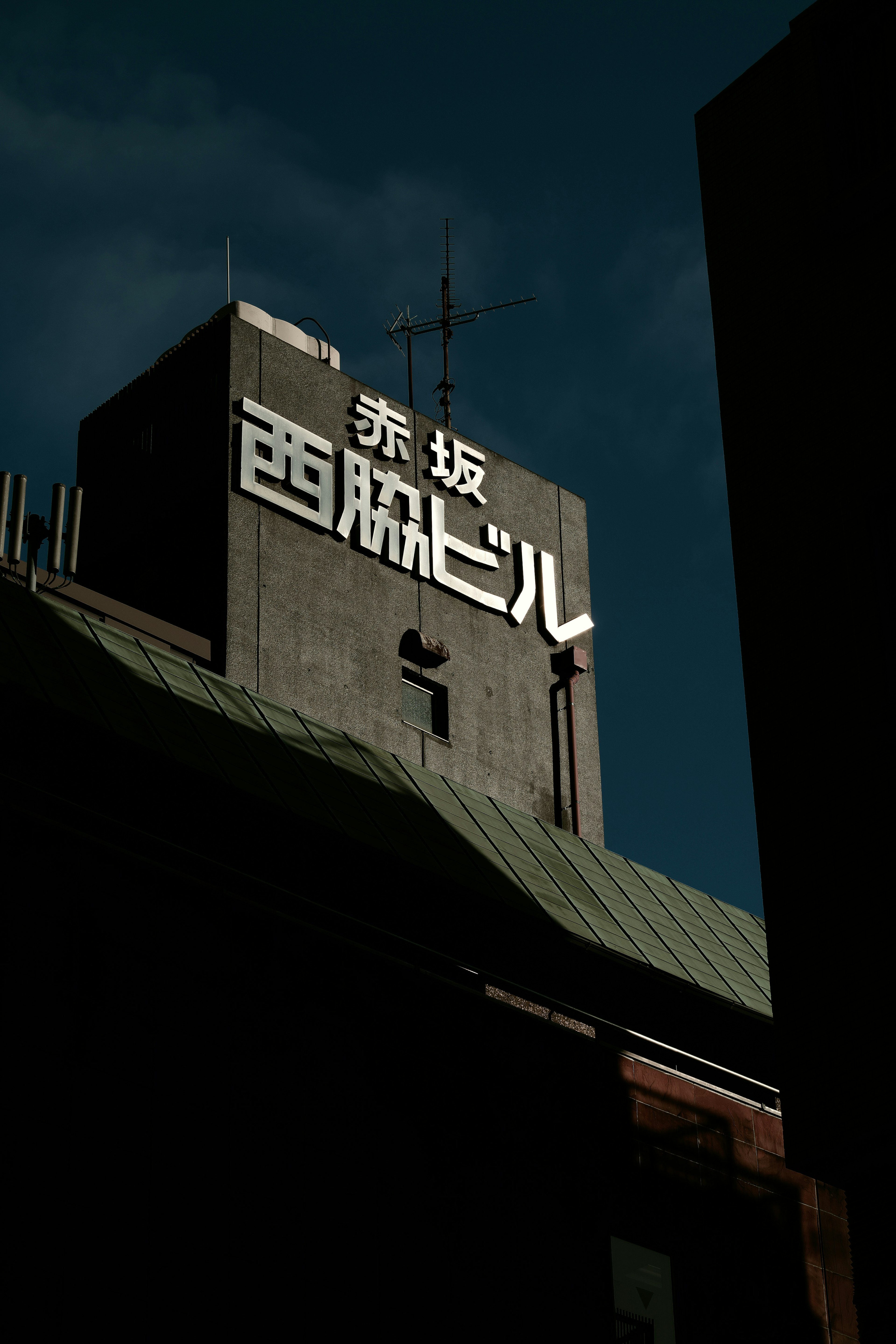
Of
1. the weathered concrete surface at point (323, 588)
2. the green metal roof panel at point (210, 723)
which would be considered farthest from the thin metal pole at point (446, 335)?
the green metal roof panel at point (210, 723)

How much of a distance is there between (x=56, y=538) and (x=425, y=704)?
9.06 meters

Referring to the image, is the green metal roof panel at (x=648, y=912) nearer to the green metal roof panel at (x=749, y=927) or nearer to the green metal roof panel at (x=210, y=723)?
the green metal roof panel at (x=749, y=927)

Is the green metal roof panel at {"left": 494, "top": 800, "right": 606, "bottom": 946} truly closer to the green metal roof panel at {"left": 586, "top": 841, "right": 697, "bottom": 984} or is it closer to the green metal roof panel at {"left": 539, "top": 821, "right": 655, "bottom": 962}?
the green metal roof panel at {"left": 539, "top": 821, "right": 655, "bottom": 962}

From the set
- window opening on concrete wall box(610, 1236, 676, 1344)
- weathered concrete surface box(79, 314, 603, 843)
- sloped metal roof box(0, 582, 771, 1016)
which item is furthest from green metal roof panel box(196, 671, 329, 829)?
window opening on concrete wall box(610, 1236, 676, 1344)

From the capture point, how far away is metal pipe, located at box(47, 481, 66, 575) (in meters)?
30.2

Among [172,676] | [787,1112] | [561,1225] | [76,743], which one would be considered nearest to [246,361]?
[172,676]

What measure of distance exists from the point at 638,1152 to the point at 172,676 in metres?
9.47

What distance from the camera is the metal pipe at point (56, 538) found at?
30250 mm

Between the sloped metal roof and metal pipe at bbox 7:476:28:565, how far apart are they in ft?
7.81

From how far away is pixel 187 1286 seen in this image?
18266 millimetres

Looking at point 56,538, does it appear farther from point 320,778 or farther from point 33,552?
point 320,778

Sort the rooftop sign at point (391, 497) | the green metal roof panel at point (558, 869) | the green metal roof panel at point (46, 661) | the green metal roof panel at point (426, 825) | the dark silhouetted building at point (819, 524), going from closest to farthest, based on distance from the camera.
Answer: the dark silhouetted building at point (819, 524)
the green metal roof panel at point (46, 661)
the green metal roof panel at point (426, 825)
the green metal roof panel at point (558, 869)
the rooftop sign at point (391, 497)

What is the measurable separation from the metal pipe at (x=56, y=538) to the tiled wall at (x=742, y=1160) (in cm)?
1343

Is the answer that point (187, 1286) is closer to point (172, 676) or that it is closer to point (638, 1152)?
point (638, 1152)
